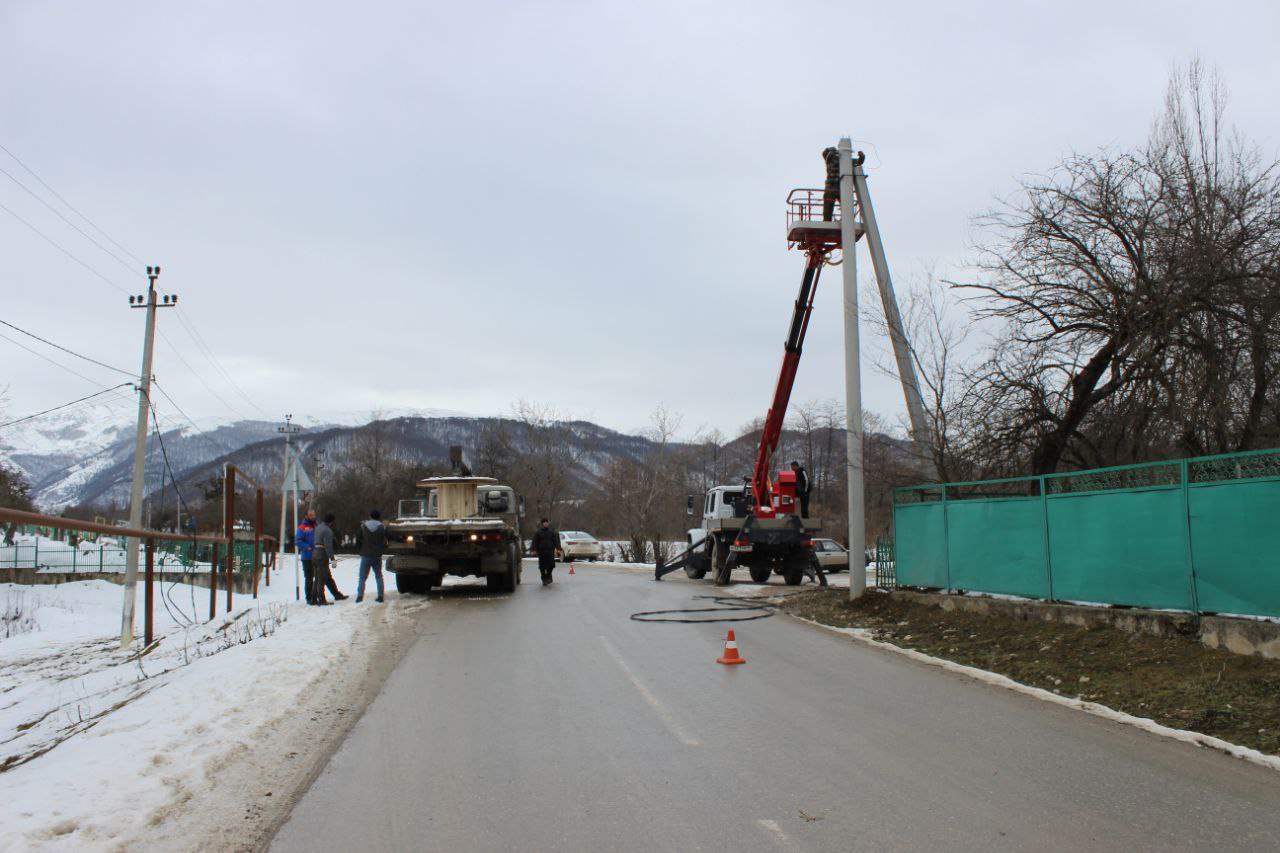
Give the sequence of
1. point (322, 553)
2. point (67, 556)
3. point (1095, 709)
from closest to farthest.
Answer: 1. point (1095, 709)
2. point (322, 553)
3. point (67, 556)

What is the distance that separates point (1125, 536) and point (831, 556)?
68.2 feet

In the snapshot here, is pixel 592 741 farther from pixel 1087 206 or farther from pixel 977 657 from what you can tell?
pixel 1087 206

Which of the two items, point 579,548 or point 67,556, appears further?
point 579,548

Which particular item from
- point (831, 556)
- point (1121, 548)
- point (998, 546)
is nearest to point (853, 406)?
point (998, 546)

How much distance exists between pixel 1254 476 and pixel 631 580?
19.3 m

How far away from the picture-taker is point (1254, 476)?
8.94m

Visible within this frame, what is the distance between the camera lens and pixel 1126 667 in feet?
30.1

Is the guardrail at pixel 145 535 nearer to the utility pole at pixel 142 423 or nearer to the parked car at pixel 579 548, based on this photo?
the utility pole at pixel 142 423

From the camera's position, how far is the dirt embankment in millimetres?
7367

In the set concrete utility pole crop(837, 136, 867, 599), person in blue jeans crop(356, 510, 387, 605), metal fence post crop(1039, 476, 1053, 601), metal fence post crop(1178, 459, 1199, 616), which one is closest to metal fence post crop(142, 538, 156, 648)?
person in blue jeans crop(356, 510, 387, 605)

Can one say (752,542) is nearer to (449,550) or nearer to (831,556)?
(449,550)

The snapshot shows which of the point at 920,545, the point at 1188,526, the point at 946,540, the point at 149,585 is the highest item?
the point at 1188,526

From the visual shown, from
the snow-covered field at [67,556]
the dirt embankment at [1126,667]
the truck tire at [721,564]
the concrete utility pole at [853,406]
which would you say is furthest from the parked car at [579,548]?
the dirt embankment at [1126,667]

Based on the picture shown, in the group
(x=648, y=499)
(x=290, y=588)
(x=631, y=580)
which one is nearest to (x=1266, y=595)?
(x=631, y=580)
